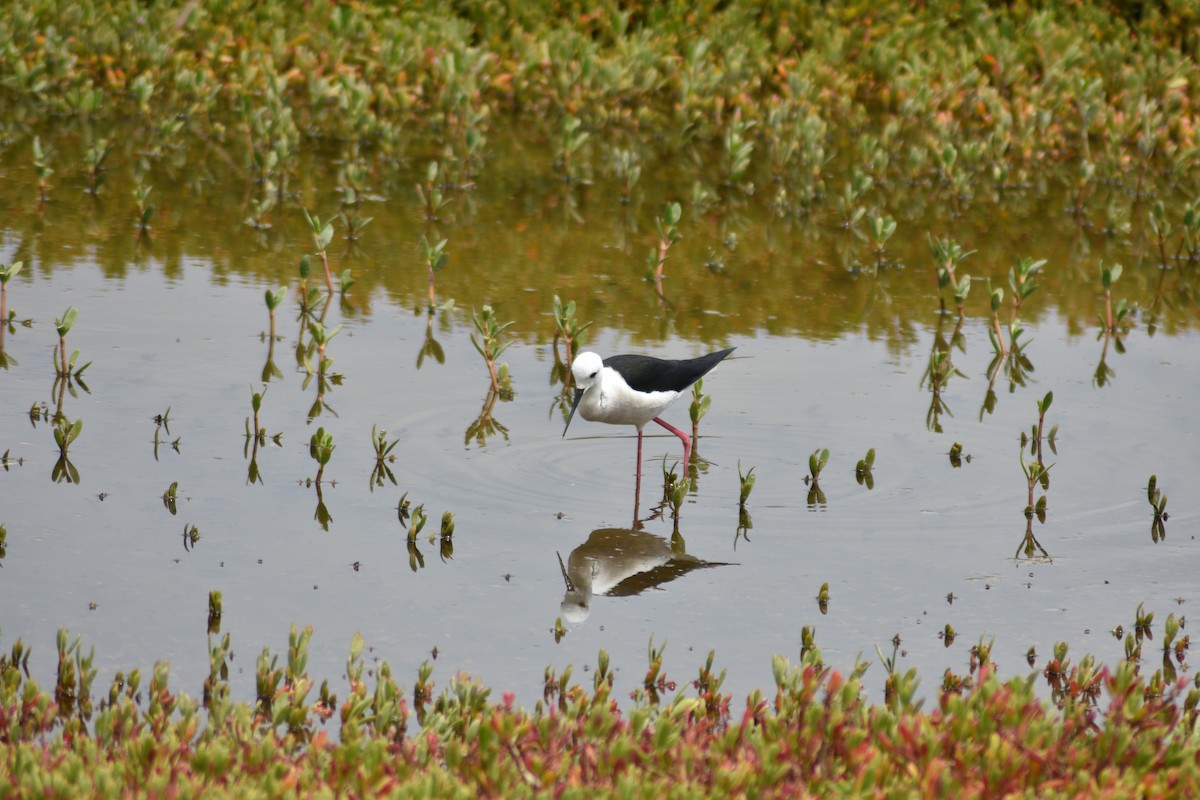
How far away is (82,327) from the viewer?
9930 millimetres

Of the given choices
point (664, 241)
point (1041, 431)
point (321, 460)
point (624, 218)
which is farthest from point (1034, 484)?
point (624, 218)

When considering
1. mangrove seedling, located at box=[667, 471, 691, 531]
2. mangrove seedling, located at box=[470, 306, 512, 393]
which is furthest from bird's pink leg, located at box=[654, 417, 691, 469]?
mangrove seedling, located at box=[470, 306, 512, 393]

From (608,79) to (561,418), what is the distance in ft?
30.5

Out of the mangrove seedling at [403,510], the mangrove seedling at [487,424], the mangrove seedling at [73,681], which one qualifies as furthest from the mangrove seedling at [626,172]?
the mangrove seedling at [73,681]

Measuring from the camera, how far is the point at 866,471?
837 cm

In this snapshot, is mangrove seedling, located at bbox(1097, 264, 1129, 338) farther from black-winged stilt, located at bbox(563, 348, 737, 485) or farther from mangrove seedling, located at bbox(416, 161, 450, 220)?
mangrove seedling, located at bbox(416, 161, 450, 220)

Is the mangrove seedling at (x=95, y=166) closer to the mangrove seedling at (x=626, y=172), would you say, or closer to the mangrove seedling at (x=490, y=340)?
the mangrove seedling at (x=626, y=172)

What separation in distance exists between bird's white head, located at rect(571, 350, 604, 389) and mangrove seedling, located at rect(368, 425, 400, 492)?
3.25 ft

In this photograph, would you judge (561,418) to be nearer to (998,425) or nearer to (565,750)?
(998,425)

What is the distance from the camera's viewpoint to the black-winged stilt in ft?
26.1

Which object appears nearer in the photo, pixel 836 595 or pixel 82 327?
pixel 836 595

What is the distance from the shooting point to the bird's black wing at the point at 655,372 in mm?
8195

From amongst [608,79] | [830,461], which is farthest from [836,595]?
[608,79]

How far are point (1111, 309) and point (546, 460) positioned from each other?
208 inches
